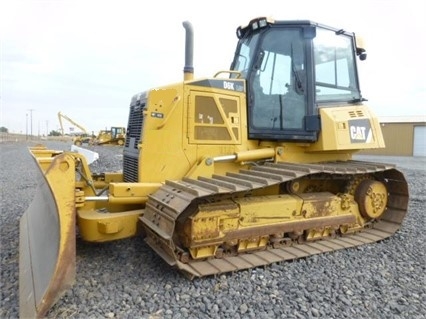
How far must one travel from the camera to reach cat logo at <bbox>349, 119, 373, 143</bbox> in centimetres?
506

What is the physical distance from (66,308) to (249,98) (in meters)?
3.11

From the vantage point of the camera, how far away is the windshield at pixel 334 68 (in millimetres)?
4973

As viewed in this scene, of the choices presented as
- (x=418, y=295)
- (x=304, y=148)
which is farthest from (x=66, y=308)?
(x=304, y=148)

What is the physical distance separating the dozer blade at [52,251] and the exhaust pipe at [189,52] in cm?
216

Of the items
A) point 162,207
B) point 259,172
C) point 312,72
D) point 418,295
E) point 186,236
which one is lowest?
point 418,295

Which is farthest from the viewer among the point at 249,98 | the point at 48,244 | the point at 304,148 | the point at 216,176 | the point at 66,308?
the point at 304,148

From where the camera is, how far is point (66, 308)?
3086 millimetres

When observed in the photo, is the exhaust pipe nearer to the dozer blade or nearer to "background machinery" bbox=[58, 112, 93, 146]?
the dozer blade

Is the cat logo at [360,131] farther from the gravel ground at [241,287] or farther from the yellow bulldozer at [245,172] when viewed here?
the gravel ground at [241,287]

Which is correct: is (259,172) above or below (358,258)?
above

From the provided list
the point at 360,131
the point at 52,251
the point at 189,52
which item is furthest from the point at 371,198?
the point at 52,251

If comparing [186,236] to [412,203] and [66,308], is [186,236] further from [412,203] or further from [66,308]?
[412,203]

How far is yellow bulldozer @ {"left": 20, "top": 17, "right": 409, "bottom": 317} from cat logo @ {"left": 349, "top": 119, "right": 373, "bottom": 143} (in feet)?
0.07

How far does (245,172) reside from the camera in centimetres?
459
